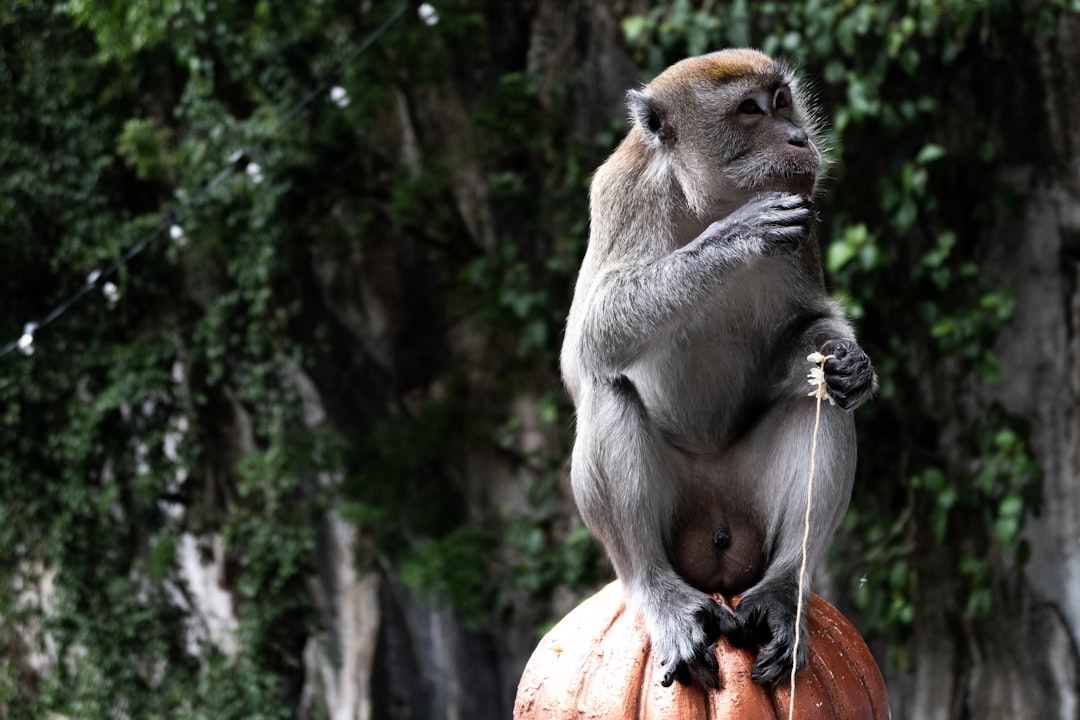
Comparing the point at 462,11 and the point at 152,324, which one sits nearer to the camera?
the point at 462,11

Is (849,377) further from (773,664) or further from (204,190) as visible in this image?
(204,190)

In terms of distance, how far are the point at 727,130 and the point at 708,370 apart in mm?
640

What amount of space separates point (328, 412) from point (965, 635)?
155 inches

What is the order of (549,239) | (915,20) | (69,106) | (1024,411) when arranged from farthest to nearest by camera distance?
(69,106), (549,239), (1024,411), (915,20)

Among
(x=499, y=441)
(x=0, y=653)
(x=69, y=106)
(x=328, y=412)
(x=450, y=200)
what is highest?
(x=69, y=106)

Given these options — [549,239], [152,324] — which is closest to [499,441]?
[549,239]

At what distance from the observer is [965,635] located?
582cm

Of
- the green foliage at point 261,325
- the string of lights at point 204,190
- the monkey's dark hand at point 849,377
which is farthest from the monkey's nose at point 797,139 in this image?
the string of lights at point 204,190

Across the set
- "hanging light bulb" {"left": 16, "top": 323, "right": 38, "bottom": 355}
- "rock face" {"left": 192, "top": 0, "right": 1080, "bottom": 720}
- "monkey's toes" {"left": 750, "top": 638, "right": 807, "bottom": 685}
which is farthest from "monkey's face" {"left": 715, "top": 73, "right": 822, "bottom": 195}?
"hanging light bulb" {"left": 16, "top": 323, "right": 38, "bottom": 355}

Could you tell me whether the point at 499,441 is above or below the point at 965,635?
above

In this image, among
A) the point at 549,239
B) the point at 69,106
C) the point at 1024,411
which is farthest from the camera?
the point at 69,106

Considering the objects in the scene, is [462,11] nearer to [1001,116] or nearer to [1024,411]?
[1001,116]

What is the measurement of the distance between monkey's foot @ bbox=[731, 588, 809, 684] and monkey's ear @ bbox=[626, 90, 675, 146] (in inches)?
49.1

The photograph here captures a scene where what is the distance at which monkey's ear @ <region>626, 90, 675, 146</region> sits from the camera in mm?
3203
